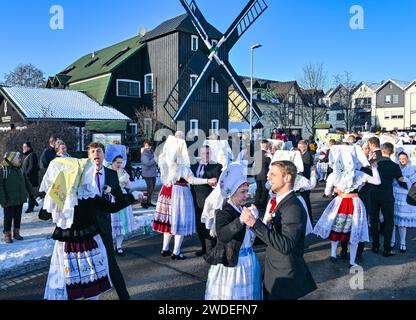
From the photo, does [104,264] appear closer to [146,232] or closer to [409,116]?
[146,232]

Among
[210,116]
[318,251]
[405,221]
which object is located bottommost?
[318,251]

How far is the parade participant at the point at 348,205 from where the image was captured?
5.98 metres

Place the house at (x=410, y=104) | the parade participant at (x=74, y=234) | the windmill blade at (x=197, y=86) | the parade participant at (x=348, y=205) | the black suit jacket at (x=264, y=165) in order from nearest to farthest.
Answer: the parade participant at (x=74, y=234) < the parade participant at (x=348, y=205) < the black suit jacket at (x=264, y=165) < the windmill blade at (x=197, y=86) < the house at (x=410, y=104)

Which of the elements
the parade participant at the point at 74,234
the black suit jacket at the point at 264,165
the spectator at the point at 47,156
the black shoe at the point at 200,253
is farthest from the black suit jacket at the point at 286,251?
the spectator at the point at 47,156

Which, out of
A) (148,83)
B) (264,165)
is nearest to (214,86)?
(148,83)

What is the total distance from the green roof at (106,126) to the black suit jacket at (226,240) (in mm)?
20146

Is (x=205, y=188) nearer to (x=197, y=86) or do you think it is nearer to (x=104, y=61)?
(x=197, y=86)

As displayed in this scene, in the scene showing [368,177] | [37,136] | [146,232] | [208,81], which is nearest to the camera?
[368,177]

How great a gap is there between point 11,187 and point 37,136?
22.5 feet

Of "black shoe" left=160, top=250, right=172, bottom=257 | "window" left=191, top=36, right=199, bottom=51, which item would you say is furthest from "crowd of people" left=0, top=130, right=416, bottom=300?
"window" left=191, top=36, right=199, bottom=51

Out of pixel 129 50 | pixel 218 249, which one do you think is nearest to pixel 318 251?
pixel 218 249

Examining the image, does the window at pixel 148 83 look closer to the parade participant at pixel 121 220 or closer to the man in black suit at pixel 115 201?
the parade participant at pixel 121 220

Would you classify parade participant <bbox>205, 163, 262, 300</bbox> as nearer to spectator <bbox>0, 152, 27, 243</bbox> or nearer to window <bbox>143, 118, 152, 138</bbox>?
spectator <bbox>0, 152, 27, 243</bbox>
